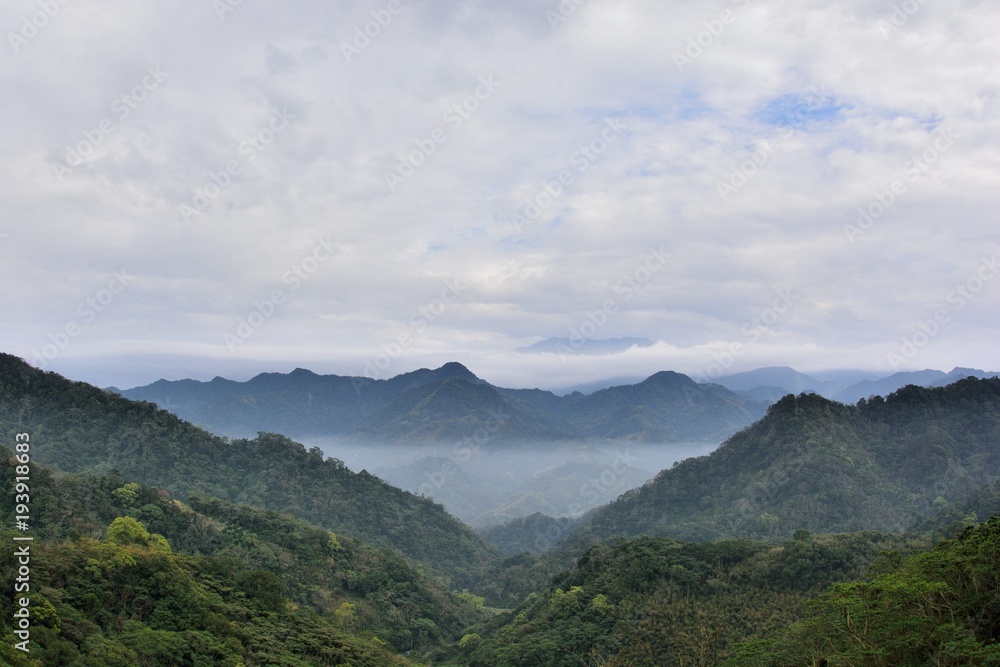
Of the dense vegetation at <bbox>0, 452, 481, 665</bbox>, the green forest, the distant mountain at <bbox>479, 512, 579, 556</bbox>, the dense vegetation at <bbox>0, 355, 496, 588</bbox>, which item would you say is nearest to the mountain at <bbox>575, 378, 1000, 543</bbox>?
the green forest

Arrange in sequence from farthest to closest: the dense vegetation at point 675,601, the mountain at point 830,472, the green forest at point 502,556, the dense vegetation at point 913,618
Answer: the mountain at point 830,472, the dense vegetation at point 675,601, the green forest at point 502,556, the dense vegetation at point 913,618

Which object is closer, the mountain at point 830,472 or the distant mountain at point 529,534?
the mountain at point 830,472

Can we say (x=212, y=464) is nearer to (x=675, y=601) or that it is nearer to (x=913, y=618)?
(x=675, y=601)

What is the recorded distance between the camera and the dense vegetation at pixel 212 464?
82.6 m

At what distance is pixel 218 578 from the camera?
3484 centimetres

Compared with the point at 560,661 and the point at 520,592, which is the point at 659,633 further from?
the point at 520,592

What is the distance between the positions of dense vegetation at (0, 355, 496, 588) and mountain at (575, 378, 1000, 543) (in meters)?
32.1

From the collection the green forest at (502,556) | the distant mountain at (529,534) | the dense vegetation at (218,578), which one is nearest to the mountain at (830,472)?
the green forest at (502,556)

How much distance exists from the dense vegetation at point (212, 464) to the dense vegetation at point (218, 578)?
24632 mm

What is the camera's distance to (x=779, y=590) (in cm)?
4109

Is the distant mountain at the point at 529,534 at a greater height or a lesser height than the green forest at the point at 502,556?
lesser

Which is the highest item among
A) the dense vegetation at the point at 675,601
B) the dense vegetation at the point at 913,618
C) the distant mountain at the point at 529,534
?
the dense vegetation at the point at 913,618

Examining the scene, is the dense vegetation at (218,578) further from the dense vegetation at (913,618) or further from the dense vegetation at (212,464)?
the dense vegetation at (212,464)

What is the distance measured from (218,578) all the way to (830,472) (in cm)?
9972
